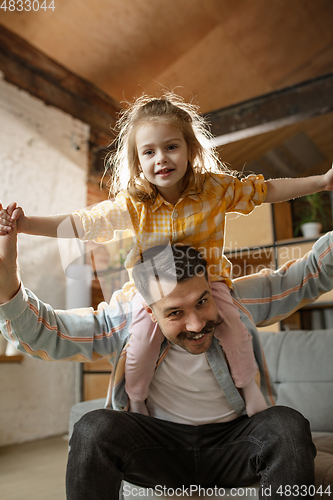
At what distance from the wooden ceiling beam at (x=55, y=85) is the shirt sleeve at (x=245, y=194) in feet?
6.45

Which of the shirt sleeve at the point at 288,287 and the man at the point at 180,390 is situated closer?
the man at the point at 180,390

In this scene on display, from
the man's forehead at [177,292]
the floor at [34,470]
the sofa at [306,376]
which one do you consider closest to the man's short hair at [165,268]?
the man's forehead at [177,292]

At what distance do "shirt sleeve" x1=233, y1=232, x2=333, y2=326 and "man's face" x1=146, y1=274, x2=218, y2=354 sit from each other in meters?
0.17

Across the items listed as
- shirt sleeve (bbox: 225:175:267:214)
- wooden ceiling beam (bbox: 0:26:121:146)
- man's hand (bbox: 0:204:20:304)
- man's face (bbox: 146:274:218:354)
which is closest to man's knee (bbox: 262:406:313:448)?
man's face (bbox: 146:274:218:354)

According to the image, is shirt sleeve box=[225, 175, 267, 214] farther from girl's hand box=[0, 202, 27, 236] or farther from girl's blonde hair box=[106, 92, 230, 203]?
girl's hand box=[0, 202, 27, 236]

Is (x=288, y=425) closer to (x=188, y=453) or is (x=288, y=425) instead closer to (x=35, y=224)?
(x=188, y=453)

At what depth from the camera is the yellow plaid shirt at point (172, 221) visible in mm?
814

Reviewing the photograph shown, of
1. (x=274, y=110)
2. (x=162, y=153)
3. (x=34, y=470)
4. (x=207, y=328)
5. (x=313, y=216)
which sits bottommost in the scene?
(x=34, y=470)

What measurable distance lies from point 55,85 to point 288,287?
276 centimetres

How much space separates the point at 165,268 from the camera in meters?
0.77

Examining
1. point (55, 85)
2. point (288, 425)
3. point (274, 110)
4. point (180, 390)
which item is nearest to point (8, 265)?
point (180, 390)

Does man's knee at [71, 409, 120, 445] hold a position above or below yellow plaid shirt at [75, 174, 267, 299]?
below

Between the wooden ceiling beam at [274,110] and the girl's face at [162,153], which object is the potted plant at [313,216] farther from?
the girl's face at [162,153]

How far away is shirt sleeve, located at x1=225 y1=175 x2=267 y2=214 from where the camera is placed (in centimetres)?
94
